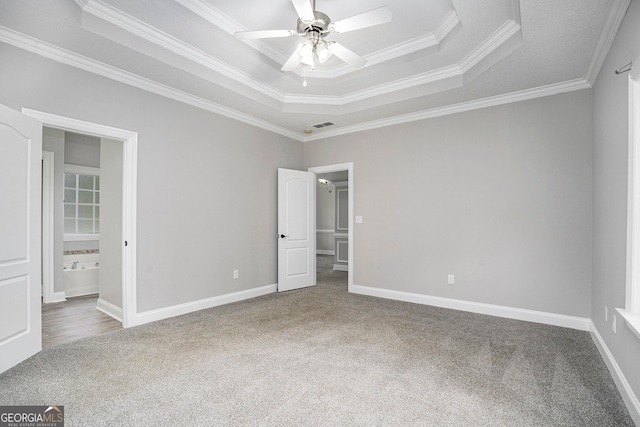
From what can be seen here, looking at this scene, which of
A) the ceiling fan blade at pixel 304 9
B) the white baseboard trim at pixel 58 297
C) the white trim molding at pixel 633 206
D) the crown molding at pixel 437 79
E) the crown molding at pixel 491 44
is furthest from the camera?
the white baseboard trim at pixel 58 297

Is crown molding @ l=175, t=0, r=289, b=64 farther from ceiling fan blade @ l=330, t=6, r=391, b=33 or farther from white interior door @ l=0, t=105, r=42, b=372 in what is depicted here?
white interior door @ l=0, t=105, r=42, b=372

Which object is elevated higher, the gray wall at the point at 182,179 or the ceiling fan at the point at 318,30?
the ceiling fan at the point at 318,30

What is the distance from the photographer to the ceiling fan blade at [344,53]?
2.67m

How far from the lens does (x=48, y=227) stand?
4.38 metres

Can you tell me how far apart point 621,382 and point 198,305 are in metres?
4.07

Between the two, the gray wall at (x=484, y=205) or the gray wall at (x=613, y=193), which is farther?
the gray wall at (x=484, y=205)

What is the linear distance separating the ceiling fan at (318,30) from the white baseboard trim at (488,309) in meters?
3.18

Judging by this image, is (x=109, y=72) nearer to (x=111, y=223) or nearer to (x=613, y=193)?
(x=111, y=223)

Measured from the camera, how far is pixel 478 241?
4.02 m

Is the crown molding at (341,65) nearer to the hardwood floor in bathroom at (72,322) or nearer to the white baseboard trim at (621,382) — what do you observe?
the white baseboard trim at (621,382)

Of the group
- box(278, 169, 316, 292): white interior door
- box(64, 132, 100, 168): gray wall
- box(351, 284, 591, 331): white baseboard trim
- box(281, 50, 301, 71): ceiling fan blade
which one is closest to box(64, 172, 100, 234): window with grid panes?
box(64, 132, 100, 168): gray wall

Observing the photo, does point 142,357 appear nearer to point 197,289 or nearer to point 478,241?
point 197,289

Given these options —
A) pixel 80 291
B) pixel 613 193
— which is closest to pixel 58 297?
pixel 80 291

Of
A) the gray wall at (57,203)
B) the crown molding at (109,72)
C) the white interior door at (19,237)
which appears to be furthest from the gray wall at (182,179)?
the gray wall at (57,203)
